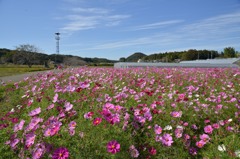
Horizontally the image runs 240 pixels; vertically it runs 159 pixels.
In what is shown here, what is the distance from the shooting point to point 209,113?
375 cm

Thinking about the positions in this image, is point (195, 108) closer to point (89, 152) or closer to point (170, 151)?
point (170, 151)

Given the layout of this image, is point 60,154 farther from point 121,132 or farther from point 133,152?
point 121,132

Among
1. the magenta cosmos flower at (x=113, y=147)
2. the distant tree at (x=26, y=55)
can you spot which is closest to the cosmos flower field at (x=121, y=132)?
the magenta cosmos flower at (x=113, y=147)

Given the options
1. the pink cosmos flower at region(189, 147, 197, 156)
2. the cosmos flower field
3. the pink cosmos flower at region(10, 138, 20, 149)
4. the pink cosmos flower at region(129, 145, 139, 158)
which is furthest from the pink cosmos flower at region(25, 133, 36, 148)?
the pink cosmos flower at region(189, 147, 197, 156)

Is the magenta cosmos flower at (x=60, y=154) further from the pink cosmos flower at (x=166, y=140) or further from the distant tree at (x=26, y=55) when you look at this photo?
the distant tree at (x=26, y=55)

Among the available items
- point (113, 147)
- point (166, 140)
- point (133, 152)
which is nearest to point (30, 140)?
point (113, 147)

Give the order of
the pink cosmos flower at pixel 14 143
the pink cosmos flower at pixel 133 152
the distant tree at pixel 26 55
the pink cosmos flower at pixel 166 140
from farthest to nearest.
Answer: the distant tree at pixel 26 55 < the pink cosmos flower at pixel 166 140 < the pink cosmos flower at pixel 133 152 < the pink cosmos flower at pixel 14 143

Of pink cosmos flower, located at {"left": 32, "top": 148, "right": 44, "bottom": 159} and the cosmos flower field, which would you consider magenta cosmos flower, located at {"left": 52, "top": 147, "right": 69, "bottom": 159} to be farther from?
pink cosmos flower, located at {"left": 32, "top": 148, "right": 44, "bottom": 159}

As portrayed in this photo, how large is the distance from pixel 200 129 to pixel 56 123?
2.19m

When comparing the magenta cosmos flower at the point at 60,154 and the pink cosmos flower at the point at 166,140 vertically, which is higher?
the magenta cosmos flower at the point at 60,154

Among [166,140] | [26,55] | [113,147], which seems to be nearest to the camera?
[113,147]

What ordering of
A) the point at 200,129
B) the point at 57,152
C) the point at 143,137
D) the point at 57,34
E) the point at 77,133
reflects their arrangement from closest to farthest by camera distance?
the point at 57,152
the point at 77,133
the point at 143,137
the point at 200,129
the point at 57,34

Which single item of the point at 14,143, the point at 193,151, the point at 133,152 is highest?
the point at 14,143

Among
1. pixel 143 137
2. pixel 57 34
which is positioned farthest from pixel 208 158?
pixel 57 34
